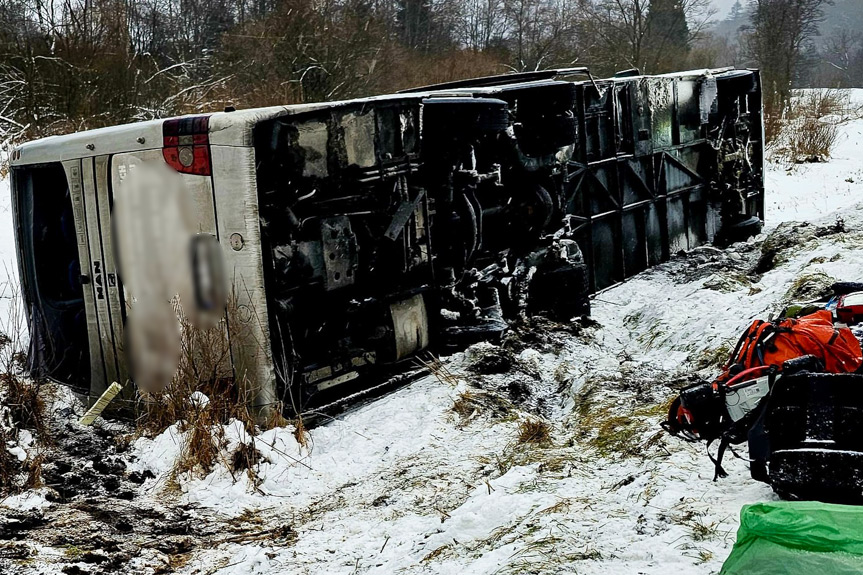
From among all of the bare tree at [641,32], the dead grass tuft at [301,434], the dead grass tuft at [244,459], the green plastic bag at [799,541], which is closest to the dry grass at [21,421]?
the dead grass tuft at [244,459]

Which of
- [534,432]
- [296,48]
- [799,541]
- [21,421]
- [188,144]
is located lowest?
[534,432]

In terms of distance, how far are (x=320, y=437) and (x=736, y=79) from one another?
7944mm

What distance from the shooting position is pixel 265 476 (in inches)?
193

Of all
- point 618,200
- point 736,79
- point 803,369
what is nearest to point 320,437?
point 803,369

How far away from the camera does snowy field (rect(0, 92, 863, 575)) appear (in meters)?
3.45

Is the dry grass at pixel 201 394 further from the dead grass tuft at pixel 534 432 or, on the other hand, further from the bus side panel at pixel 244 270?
the dead grass tuft at pixel 534 432

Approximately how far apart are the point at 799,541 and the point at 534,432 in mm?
2661

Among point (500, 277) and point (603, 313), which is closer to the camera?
point (500, 277)

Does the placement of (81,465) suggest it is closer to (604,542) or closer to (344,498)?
(344,498)

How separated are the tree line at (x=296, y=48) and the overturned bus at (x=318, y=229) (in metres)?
9.28

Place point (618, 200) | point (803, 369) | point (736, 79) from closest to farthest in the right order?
point (803, 369), point (618, 200), point (736, 79)

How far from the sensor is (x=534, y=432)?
203 inches

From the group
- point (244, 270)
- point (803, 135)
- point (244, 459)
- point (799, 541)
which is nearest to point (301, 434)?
point (244, 459)

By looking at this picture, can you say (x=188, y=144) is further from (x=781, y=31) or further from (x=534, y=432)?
(x=781, y=31)
